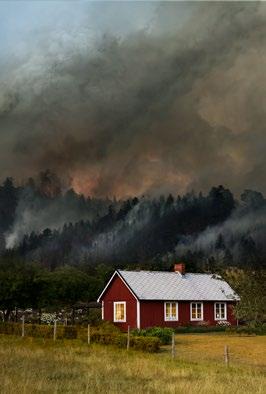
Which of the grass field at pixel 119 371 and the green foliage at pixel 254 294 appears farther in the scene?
the green foliage at pixel 254 294

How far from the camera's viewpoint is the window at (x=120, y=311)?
61.8 m

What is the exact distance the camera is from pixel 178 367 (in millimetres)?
26594

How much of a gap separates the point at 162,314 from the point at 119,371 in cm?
3708

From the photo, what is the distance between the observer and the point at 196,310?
64938 millimetres

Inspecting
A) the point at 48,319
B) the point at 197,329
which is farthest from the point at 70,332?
the point at 48,319

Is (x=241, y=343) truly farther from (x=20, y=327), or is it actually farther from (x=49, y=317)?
(x=49, y=317)

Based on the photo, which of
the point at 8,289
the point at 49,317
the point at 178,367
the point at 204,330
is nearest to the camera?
the point at 178,367

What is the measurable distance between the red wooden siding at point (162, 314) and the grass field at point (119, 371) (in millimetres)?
21556

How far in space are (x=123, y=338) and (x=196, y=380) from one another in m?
16.4

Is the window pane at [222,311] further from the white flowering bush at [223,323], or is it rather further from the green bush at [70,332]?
the green bush at [70,332]

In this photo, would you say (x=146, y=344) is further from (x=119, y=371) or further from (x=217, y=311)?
(x=217, y=311)

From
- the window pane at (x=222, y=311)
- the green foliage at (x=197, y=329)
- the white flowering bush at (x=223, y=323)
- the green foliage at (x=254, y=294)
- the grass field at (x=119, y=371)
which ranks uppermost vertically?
the green foliage at (x=254, y=294)

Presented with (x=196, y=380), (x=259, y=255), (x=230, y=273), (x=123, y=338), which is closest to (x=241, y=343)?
(x=123, y=338)

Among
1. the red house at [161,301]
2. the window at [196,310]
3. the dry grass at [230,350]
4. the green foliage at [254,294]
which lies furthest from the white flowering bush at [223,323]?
the green foliage at [254,294]
